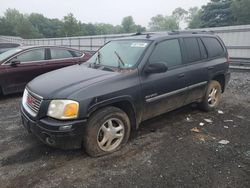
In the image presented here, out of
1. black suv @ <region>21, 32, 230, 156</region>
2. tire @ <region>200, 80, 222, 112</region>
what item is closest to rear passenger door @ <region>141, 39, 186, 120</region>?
black suv @ <region>21, 32, 230, 156</region>

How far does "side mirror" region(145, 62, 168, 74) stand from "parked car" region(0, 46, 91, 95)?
4484 millimetres

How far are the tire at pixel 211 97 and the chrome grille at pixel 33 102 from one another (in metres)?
3.66

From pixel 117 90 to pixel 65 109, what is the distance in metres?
0.83

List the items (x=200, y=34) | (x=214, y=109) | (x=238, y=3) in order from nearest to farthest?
(x=200, y=34) → (x=214, y=109) → (x=238, y=3)

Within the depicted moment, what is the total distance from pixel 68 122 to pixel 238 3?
177 feet

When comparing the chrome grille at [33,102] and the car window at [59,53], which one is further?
the car window at [59,53]

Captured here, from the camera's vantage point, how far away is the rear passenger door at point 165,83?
13.4 feet

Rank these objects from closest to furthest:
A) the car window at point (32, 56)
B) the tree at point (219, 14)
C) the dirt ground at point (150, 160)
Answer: the dirt ground at point (150, 160), the car window at point (32, 56), the tree at point (219, 14)

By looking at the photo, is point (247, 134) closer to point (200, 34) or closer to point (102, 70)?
point (200, 34)

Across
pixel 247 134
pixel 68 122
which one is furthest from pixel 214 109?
pixel 68 122

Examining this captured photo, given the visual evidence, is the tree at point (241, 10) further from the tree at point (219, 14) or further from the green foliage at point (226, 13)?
the tree at point (219, 14)

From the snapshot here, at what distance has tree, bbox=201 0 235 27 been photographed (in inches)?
1977

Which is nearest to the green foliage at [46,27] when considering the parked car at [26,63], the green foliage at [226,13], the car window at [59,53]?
the green foliage at [226,13]

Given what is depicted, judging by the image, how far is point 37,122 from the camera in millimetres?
3383
